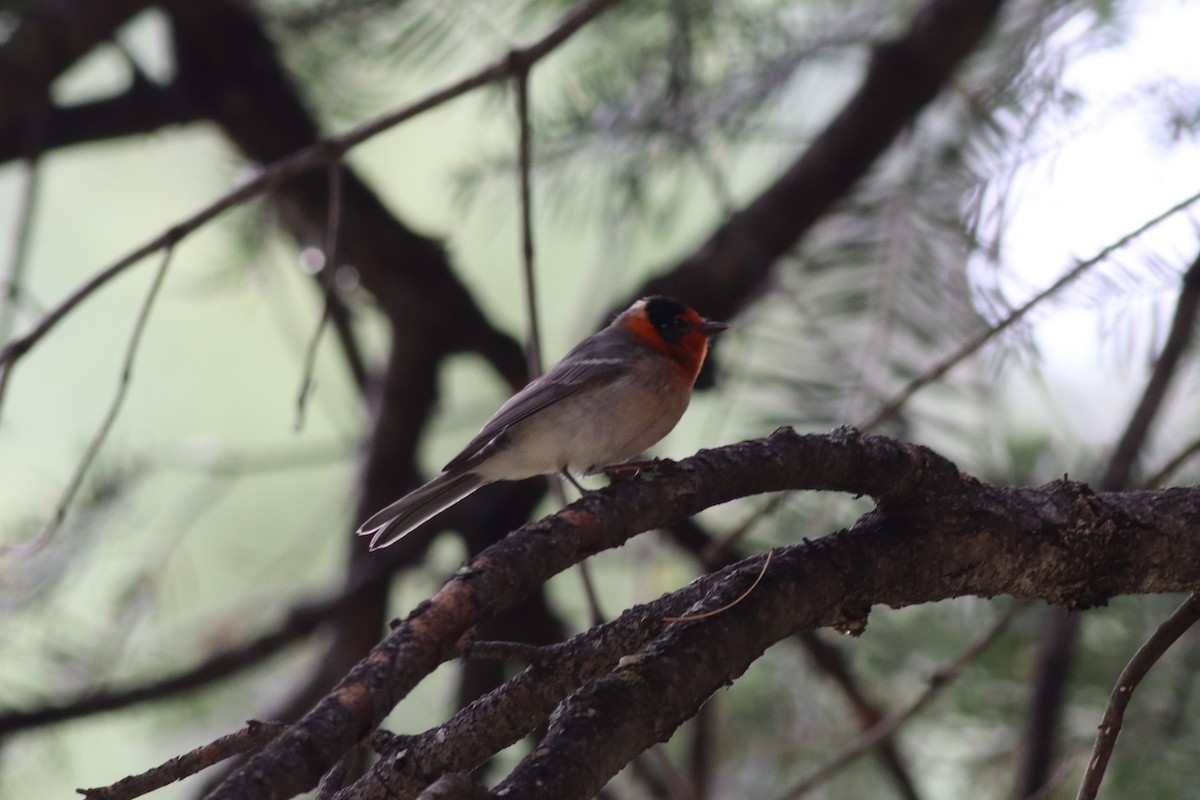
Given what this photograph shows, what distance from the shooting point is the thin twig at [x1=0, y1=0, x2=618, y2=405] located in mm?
2305

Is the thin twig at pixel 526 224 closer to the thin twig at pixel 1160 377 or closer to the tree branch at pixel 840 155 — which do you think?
the thin twig at pixel 1160 377

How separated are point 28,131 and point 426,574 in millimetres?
2002

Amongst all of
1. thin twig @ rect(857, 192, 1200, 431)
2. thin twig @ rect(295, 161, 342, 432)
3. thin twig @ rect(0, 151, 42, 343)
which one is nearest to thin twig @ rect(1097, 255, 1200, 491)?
thin twig @ rect(857, 192, 1200, 431)

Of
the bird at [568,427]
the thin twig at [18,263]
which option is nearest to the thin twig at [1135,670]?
the bird at [568,427]

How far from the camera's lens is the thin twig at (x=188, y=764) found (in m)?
1.21

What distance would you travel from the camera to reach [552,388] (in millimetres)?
2957

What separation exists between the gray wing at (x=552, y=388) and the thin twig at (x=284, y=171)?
654 millimetres

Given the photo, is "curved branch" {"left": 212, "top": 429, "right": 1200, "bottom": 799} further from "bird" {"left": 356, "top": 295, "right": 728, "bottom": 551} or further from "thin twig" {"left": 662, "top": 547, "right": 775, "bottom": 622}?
"bird" {"left": 356, "top": 295, "right": 728, "bottom": 551}

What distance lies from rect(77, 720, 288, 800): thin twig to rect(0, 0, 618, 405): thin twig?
3.98ft

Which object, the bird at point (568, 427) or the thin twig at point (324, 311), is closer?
the thin twig at point (324, 311)

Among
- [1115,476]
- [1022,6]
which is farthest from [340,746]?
[1022,6]

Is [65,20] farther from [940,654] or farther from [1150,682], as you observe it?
[1150,682]

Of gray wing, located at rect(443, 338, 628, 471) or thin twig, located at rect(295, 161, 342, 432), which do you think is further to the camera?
gray wing, located at rect(443, 338, 628, 471)

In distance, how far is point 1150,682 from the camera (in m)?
3.46
